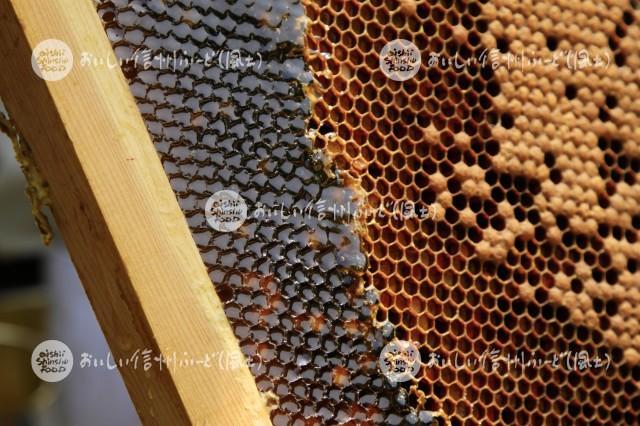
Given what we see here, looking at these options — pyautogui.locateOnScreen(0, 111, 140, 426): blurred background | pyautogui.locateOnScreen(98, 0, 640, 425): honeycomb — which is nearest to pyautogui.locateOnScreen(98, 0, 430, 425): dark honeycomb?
pyautogui.locateOnScreen(98, 0, 640, 425): honeycomb

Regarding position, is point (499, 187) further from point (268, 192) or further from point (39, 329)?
point (39, 329)

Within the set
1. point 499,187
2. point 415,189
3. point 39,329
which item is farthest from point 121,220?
point 39,329

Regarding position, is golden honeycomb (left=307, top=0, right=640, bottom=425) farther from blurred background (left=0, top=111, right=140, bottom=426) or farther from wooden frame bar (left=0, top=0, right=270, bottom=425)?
blurred background (left=0, top=111, right=140, bottom=426)

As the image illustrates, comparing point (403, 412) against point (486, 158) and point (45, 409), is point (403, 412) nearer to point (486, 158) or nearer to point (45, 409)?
point (486, 158)

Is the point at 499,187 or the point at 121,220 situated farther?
the point at 499,187

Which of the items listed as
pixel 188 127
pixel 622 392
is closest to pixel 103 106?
pixel 188 127

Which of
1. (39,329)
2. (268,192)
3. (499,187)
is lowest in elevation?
(39,329)
